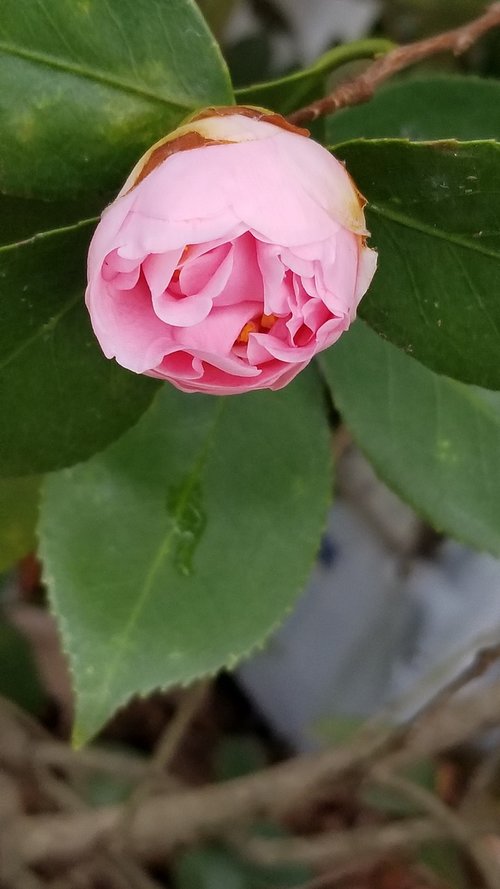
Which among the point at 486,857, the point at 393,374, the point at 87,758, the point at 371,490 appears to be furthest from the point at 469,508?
the point at 371,490

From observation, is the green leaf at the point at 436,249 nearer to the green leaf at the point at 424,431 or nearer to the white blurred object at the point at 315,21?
the green leaf at the point at 424,431

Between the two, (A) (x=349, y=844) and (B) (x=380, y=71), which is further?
(A) (x=349, y=844)

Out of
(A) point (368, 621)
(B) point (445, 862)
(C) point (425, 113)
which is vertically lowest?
(A) point (368, 621)

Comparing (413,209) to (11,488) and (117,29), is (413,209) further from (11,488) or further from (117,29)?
(11,488)

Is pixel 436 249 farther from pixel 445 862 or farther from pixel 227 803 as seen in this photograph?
pixel 445 862

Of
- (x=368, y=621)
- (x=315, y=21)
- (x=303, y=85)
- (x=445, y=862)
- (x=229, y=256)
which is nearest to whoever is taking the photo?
(x=229, y=256)

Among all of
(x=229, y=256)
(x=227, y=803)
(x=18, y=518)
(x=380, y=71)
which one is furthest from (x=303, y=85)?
(x=227, y=803)

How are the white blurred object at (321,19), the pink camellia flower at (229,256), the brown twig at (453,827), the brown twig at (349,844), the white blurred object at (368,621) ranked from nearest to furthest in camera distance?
1. the pink camellia flower at (229,256)
2. the brown twig at (453,827)
3. the brown twig at (349,844)
4. the white blurred object at (321,19)
5. the white blurred object at (368,621)

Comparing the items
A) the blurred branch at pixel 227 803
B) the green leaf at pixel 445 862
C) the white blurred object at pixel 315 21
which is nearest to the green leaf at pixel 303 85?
the blurred branch at pixel 227 803
